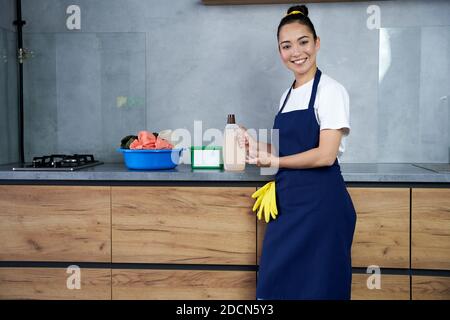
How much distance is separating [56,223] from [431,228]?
4.58 ft

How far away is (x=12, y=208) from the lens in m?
Result: 1.70

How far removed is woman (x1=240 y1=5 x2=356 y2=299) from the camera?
134cm

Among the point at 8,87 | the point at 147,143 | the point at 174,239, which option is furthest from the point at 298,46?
the point at 8,87

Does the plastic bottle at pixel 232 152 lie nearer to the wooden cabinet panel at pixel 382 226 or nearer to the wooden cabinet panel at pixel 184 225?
the wooden cabinet panel at pixel 184 225

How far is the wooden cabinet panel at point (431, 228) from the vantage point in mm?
1576

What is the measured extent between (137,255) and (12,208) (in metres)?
0.52

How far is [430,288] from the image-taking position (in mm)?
1604

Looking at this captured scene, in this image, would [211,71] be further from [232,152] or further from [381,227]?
[381,227]

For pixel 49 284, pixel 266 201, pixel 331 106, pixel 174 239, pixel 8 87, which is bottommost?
pixel 49 284

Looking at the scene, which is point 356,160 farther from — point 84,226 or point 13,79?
point 13,79

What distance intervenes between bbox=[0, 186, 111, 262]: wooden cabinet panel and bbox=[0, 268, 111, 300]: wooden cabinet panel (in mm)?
53

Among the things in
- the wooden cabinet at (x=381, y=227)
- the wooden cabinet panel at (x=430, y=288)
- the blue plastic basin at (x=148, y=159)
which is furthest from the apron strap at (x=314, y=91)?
the wooden cabinet panel at (x=430, y=288)

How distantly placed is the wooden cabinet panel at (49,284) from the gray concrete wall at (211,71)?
2.22 ft

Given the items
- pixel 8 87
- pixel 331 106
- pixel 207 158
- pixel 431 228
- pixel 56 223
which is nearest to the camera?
pixel 331 106
